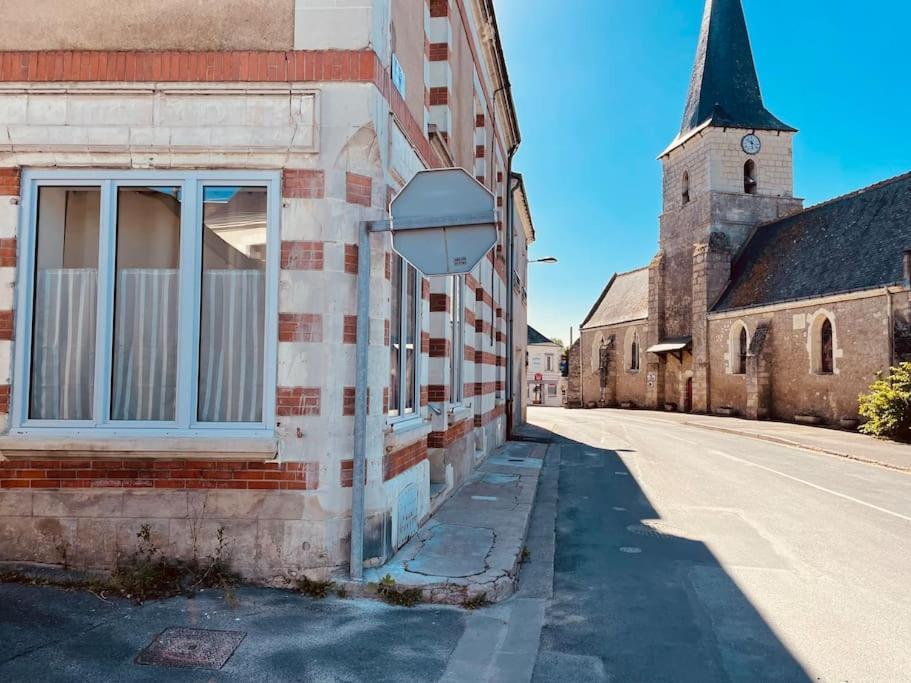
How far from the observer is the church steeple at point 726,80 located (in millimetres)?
35828

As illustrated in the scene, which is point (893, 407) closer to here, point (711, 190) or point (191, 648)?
point (711, 190)

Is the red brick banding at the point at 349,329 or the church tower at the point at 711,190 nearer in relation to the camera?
the red brick banding at the point at 349,329

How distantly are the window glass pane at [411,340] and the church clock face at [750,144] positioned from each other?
3512cm

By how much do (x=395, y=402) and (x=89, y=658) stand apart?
3185 mm

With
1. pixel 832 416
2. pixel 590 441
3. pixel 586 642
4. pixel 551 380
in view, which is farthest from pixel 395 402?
pixel 551 380

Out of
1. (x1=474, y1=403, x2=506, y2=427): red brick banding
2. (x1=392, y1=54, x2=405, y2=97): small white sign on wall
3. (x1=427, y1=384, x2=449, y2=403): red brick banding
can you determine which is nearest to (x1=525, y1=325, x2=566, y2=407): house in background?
(x1=474, y1=403, x2=506, y2=427): red brick banding

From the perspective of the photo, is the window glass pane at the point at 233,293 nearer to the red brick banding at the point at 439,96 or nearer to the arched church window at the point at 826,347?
the red brick banding at the point at 439,96

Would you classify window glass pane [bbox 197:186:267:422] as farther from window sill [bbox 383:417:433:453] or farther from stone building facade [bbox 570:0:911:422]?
stone building facade [bbox 570:0:911:422]

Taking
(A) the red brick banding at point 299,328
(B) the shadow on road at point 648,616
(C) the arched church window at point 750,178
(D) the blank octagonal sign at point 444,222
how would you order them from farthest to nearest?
(C) the arched church window at point 750,178, (A) the red brick banding at point 299,328, (D) the blank octagonal sign at point 444,222, (B) the shadow on road at point 648,616

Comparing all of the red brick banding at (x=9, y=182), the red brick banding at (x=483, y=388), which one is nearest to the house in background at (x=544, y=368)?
the red brick banding at (x=483, y=388)

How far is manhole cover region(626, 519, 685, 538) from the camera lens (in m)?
6.90

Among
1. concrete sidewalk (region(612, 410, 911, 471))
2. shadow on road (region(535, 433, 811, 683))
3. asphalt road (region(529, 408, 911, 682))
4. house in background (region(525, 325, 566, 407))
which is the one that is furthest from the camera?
house in background (region(525, 325, 566, 407))

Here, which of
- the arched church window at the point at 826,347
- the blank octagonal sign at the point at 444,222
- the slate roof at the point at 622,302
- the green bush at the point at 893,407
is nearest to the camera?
the blank octagonal sign at the point at 444,222

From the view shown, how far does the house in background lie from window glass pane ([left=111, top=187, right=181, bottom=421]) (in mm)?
67853
